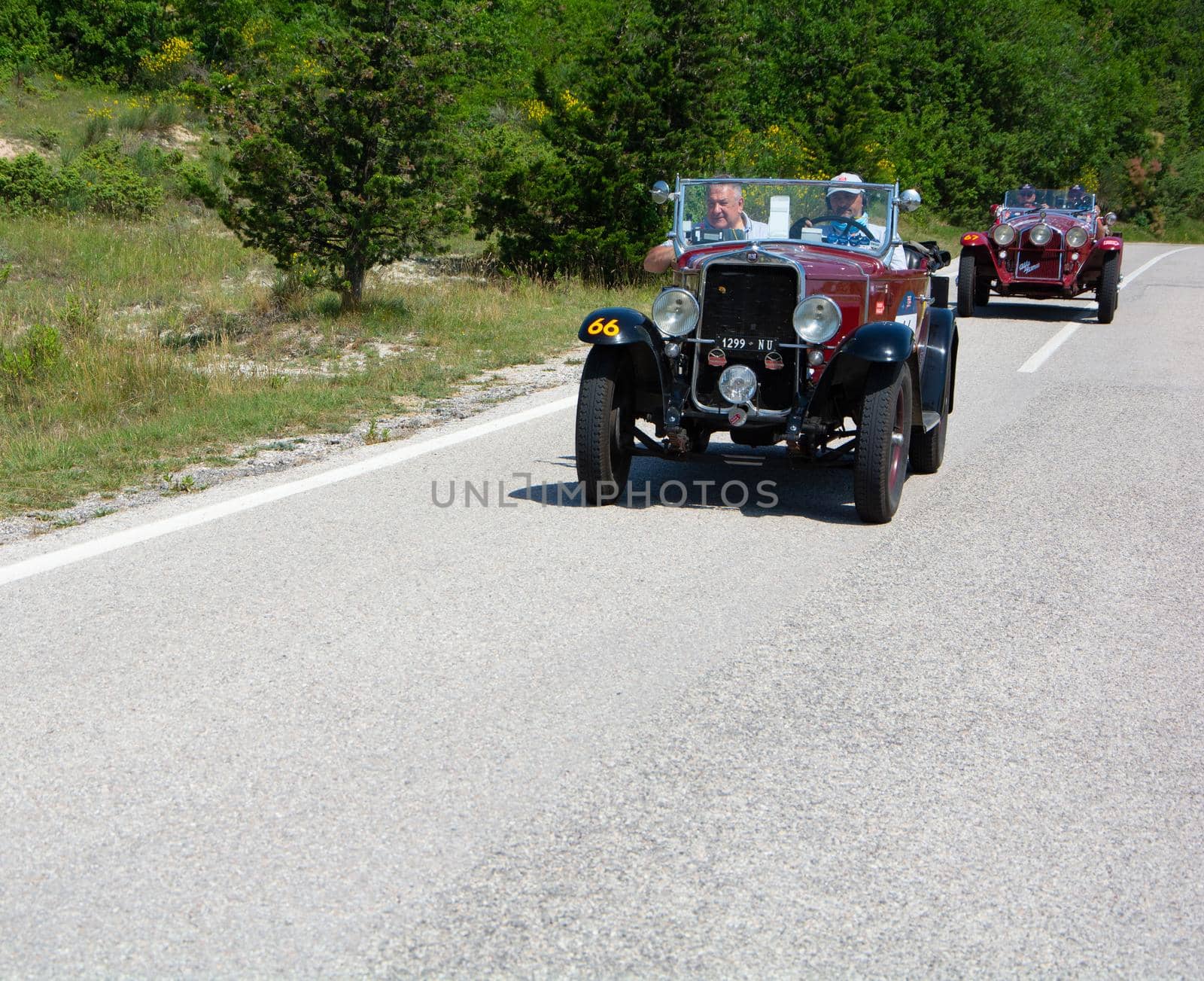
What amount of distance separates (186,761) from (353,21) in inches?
477

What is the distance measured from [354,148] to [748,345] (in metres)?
8.59

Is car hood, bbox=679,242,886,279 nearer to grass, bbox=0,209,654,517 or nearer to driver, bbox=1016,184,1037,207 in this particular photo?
grass, bbox=0,209,654,517

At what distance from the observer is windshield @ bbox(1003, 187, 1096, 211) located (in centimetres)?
1895

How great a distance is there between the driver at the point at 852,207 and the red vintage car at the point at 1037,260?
9.85 metres

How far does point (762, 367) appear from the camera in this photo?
6895 millimetres

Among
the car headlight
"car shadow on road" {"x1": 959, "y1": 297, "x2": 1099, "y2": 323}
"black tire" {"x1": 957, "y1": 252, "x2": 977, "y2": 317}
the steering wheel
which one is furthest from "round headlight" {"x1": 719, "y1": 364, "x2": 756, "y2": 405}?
the car headlight

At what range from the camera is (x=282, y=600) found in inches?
202

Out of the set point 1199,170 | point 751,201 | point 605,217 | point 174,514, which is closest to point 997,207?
point 605,217

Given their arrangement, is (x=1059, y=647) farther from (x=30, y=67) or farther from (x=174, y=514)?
(x=30, y=67)

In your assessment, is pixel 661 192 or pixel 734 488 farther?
pixel 734 488

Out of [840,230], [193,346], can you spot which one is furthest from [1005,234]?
[840,230]

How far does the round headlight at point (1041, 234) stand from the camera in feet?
57.3

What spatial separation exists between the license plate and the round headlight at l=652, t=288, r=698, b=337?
20 centimetres

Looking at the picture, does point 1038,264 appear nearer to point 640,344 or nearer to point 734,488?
point 734,488
